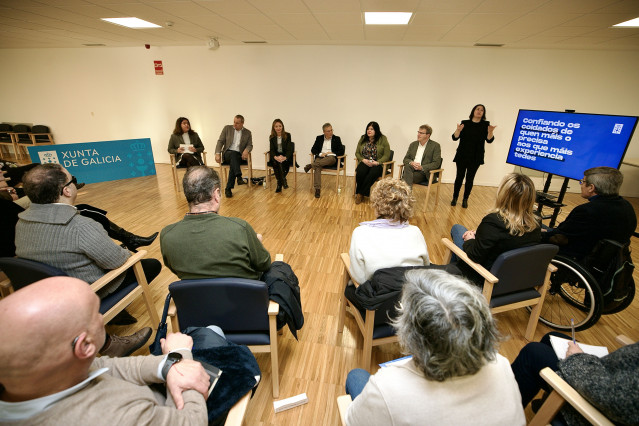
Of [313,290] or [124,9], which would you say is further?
[124,9]

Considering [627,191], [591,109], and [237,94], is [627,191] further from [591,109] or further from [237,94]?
[237,94]

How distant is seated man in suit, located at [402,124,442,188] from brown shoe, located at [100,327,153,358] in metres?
3.93

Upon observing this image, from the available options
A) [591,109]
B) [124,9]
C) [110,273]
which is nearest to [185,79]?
[124,9]

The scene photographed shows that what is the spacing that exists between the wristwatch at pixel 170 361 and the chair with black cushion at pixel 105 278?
0.95m

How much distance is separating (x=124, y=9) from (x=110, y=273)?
403cm

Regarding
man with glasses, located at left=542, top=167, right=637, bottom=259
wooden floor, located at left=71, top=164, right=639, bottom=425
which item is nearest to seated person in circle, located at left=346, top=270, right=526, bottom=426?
wooden floor, located at left=71, top=164, right=639, bottom=425

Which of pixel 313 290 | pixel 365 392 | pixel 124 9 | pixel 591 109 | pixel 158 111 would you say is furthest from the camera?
pixel 158 111

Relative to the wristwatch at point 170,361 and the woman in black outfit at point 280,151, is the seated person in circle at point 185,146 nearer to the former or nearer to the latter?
the woman in black outfit at point 280,151

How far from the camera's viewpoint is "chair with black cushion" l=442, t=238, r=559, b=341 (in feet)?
5.48

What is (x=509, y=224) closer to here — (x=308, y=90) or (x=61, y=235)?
(x=61, y=235)

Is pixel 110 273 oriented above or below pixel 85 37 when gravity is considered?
below

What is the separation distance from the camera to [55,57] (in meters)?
6.93

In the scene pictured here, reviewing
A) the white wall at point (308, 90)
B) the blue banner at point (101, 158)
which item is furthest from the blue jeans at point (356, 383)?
the blue banner at point (101, 158)

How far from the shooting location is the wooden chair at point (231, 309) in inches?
50.8
